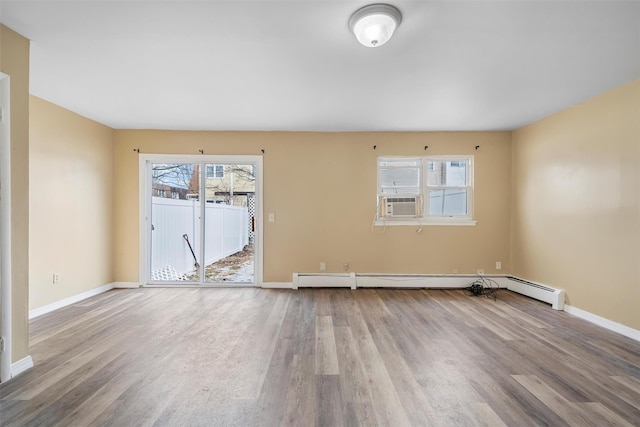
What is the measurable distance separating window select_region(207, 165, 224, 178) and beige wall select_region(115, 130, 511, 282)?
24 centimetres

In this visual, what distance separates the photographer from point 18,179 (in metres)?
2.04

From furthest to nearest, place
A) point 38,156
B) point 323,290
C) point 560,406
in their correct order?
point 323,290 → point 38,156 → point 560,406

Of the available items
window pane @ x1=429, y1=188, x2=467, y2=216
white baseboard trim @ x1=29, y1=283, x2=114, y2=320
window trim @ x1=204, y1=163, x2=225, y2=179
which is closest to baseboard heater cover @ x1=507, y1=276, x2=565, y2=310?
window pane @ x1=429, y1=188, x2=467, y2=216

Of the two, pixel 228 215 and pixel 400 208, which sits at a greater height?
pixel 400 208

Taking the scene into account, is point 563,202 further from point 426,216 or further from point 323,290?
point 323,290

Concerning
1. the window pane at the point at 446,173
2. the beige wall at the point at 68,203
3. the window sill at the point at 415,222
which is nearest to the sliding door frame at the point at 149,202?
the beige wall at the point at 68,203

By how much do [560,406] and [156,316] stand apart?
366 cm

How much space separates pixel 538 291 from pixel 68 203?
6.33m

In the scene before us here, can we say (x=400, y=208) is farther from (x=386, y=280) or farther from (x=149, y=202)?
(x=149, y=202)

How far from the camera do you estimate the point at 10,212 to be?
197 centimetres

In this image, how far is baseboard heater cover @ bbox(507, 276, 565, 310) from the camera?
3.48 meters

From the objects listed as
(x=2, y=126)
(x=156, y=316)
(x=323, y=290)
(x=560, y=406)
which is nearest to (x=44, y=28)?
(x=2, y=126)

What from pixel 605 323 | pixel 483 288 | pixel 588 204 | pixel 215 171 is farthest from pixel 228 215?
pixel 605 323

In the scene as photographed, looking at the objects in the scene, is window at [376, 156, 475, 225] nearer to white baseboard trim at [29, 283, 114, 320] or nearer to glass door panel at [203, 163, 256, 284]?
glass door panel at [203, 163, 256, 284]
